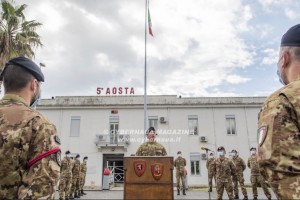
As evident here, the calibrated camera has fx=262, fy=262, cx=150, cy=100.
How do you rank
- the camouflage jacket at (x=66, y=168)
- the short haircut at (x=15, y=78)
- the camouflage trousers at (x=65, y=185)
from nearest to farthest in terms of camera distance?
1. the short haircut at (x=15, y=78)
2. the camouflage trousers at (x=65, y=185)
3. the camouflage jacket at (x=66, y=168)

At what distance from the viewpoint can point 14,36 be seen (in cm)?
1396

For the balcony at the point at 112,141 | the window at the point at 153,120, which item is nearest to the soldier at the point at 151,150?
the balcony at the point at 112,141

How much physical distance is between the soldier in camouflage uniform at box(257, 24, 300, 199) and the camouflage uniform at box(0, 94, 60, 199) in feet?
3.98

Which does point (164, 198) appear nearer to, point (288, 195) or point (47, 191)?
point (47, 191)

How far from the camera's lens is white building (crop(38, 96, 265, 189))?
2402 cm

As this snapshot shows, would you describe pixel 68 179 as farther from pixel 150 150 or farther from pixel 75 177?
pixel 150 150

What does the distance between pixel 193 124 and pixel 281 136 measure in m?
23.7

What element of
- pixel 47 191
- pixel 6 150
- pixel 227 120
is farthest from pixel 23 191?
pixel 227 120

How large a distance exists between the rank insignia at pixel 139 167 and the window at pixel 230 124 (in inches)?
829

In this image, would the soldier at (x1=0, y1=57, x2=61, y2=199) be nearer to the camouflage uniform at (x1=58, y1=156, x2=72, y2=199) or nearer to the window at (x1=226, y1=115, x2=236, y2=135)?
the camouflage uniform at (x1=58, y1=156, x2=72, y2=199)

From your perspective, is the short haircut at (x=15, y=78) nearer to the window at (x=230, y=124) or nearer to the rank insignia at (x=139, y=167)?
the rank insignia at (x=139, y=167)

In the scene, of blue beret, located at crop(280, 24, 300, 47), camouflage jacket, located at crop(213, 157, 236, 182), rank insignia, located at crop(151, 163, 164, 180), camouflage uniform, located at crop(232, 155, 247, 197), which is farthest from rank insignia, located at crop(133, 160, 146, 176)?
camouflage uniform, located at crop(232, 155, 247, 197)

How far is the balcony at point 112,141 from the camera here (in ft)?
78.6

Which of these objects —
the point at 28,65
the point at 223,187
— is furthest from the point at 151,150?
the point at 28,65
